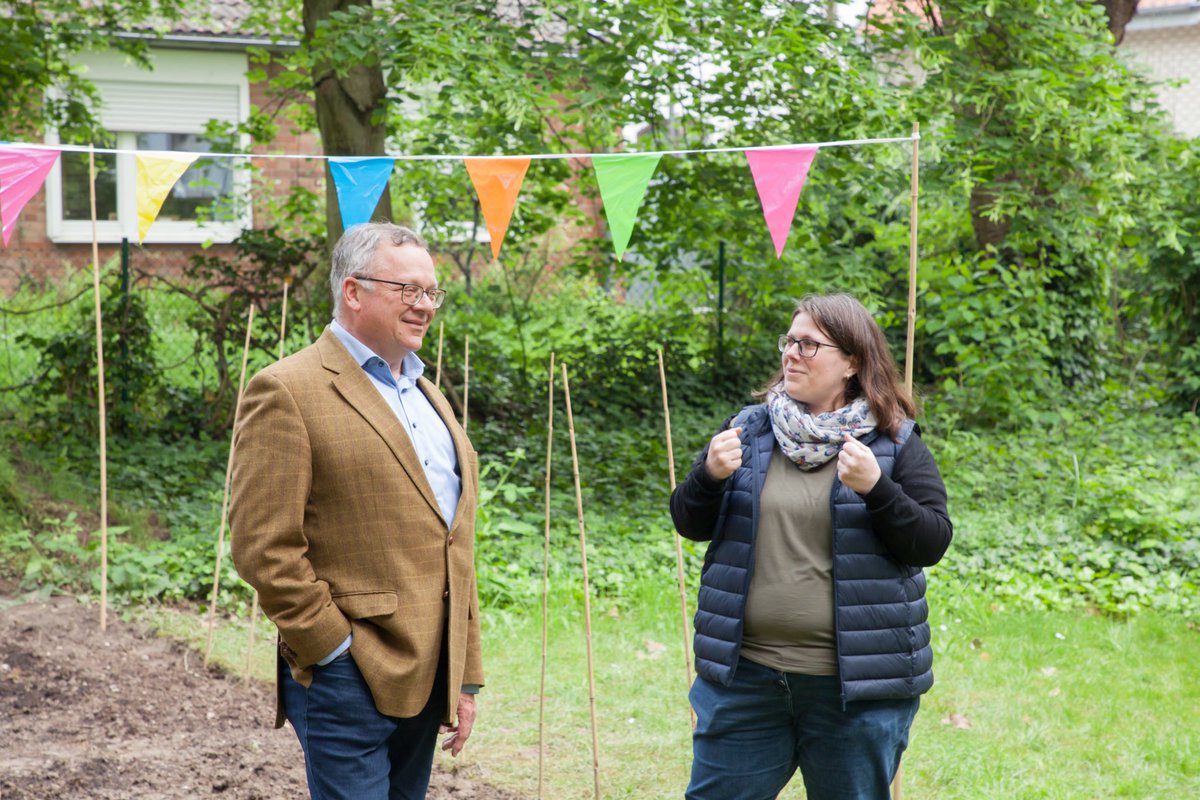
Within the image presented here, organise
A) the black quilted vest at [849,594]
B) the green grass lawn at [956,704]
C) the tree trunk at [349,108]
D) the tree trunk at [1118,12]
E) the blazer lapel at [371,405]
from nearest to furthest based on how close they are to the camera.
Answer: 1. the blazer lapel at [371,405]
2. the black quilted vest at [849,594]
3. the green grass lawn at [956,704]
4. the tree trunk at [349,108]
5. the tree trunk at [1118,12]

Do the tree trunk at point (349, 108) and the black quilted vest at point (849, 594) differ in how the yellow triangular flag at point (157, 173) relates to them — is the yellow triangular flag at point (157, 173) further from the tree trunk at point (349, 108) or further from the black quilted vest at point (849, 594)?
the tree trunk at point (349, 108)

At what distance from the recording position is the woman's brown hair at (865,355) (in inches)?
107

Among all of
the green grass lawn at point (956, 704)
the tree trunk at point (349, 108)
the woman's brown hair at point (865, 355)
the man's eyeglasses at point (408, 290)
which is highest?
the tree trunk at point (349, 108)

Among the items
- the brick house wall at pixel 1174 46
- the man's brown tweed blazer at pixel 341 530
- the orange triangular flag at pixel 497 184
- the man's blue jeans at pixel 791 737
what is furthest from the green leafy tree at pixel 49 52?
the brick house wall at pixel 1174 46

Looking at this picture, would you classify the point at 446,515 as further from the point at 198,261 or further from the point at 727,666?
the point at 198,261

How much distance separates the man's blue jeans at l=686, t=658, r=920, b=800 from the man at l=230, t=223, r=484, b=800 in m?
0.63

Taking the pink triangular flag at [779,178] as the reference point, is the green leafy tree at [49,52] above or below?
above

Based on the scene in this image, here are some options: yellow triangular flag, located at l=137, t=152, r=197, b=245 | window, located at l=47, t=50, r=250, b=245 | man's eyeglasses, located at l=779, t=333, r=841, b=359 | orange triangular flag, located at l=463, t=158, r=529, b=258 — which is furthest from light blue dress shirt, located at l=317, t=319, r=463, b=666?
window, located at l=47, t=50, r=250, b=245

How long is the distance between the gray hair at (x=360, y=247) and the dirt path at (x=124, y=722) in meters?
2.13

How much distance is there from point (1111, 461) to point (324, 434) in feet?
25.0

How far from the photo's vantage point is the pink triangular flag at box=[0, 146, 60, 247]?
174 inches

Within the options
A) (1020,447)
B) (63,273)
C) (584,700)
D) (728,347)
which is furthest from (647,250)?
(63,273)

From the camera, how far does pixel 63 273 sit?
514 inches

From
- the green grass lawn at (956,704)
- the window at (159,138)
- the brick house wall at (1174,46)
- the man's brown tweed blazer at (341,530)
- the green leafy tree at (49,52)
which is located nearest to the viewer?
the man's brown tweed blazer at (341,530)
